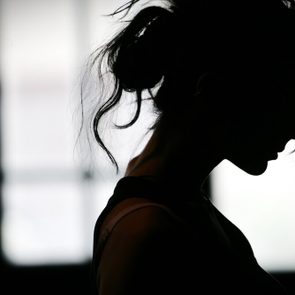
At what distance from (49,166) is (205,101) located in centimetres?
292

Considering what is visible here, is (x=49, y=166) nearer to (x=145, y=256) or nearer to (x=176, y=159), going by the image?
(x=176, y=159)

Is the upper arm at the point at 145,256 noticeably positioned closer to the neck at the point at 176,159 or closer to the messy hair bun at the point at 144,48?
the neck at the point at 176,159

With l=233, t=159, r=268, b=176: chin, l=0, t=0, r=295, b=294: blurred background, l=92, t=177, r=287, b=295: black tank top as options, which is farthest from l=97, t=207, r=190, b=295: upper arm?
l=0, t=0, r=295, b=294: blurred background

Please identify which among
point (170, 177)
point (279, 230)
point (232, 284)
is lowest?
point (279, 230)

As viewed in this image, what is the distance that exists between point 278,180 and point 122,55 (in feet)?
8.82

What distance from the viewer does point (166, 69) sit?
897 millimetres

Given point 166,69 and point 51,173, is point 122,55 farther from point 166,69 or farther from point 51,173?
point 51,173

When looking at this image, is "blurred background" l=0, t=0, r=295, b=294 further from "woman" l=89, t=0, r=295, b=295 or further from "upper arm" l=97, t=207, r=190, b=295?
"upper arm" l=97, t=207, r=190, b=295

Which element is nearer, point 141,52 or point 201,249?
point 201,249

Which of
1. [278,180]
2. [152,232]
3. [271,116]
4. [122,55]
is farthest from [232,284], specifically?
[278,180]

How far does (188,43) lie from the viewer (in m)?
0.87

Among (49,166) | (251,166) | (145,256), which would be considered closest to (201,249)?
(145,256)

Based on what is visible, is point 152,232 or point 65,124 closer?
point 152,232

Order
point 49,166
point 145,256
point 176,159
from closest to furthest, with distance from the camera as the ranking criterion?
point 145,256
point 176,159
point 49,166
